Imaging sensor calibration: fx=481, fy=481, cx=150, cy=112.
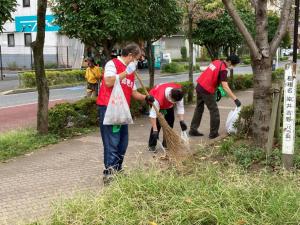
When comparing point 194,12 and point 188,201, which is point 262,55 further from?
point 194,12

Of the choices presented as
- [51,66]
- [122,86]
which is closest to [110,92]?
[122,86]

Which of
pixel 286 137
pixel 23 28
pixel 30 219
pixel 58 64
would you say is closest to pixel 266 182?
pixel 286 137

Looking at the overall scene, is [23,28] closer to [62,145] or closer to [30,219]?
[62,145]

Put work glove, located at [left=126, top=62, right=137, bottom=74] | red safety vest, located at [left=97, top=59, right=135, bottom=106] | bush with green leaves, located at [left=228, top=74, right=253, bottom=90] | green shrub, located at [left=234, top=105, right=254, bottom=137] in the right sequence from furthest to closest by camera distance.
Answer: bush with green leaves, located at [left=228, top=74, right=253, bottom=90] < green shrub, located at [left=234, top=105, right=254, bottom=137] < red safety vest, located at [left=97, top=59, right=135, bottom=106] < work glove, located at [left=126, top=62, right=137, bottom=74]

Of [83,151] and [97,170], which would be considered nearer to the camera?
[97,170]

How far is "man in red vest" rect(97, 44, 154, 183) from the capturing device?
5.58 metres

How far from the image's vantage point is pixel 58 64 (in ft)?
112

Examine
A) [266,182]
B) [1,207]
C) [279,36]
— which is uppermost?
[279,36]

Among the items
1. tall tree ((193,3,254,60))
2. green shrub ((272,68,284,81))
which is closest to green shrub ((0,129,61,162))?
tall tree ((193,3,254,60))

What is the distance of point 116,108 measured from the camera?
5605mm

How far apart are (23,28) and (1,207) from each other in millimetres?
32978

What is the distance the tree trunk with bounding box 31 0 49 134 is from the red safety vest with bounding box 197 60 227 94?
9.24ft

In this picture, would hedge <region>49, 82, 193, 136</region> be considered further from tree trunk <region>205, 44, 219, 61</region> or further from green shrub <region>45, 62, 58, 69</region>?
green shrub <region>45, 62, 58, 69</region>

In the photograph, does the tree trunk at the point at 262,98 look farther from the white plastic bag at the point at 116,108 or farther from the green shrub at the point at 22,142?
the green shrub at the point at 22,142
